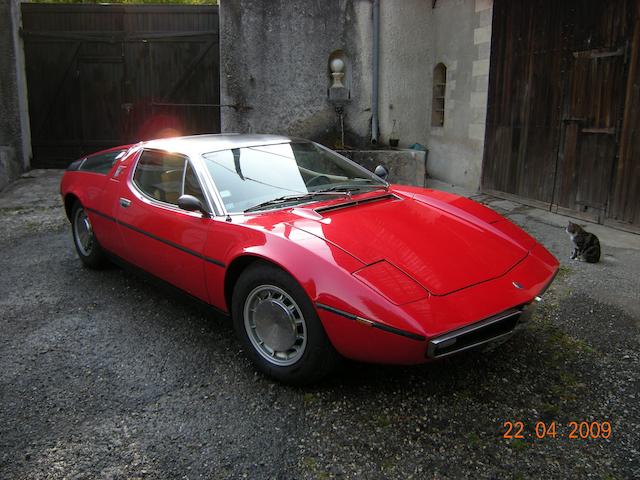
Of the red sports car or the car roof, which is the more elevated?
the car roof

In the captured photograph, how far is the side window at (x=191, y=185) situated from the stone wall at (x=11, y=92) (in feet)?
22.3

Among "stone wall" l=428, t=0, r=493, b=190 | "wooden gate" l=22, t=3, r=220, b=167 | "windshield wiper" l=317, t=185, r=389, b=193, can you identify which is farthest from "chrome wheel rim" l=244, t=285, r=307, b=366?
"wooden gate" l=22, t=3, r=220, b=167

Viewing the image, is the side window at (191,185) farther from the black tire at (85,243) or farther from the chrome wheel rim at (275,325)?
the black tire at (85,243)

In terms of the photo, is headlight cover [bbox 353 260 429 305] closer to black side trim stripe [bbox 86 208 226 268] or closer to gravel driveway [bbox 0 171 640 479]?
gravel driveway [bbox 0 171 640 479]

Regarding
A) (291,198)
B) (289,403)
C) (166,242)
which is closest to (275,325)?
(289,403)

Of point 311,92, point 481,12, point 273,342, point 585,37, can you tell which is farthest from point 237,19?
point 273,342

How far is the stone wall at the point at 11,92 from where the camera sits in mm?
9297

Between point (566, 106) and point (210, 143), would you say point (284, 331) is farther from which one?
point (566, 106)

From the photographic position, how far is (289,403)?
9.73 feet

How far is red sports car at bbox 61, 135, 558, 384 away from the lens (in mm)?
→ 2676

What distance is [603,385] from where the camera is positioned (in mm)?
3061

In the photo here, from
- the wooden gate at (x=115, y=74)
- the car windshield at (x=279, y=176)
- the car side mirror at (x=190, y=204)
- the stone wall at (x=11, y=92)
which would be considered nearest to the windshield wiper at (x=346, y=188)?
the car windshield at (x=279, y=176)

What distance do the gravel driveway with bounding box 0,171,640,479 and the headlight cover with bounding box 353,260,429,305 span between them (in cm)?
63

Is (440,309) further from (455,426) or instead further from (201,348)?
(201,348)
